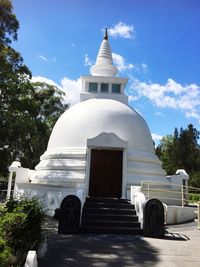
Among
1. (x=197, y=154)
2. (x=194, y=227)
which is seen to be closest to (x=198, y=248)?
(x=194, y=227)

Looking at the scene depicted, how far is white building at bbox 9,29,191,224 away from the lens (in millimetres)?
12781

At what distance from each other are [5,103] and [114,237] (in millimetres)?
8839

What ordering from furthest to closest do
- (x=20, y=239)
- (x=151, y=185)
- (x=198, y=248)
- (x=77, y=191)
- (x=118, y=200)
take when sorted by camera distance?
1. (x=151, y=185)
2. (x=118, y=200)
3. (x=77, y=191)
4. (x=198, y=248)
5. (x=20, y=239)

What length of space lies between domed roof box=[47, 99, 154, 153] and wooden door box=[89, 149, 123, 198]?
2.90ft

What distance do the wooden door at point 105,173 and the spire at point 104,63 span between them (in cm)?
642

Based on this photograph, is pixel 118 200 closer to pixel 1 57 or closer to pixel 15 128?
pixel 15 128

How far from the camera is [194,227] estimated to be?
1135 cm

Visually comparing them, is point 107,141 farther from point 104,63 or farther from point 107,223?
point 104,63

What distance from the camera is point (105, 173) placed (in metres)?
13.6

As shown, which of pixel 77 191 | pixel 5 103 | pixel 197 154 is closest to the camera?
pixel 77 191

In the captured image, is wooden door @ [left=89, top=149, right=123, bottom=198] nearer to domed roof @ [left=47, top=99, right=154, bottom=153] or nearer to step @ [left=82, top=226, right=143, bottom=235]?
domed roof @ [left=47, top=99, right=154, bottom=153]

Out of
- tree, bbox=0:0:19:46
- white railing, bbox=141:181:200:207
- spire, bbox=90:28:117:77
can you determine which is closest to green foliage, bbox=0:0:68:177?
tree, bbox=0:0:19:46

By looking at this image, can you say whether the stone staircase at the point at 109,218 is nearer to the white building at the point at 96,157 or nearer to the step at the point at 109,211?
the step at the point at 109,211

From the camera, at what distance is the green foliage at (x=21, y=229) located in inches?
221
